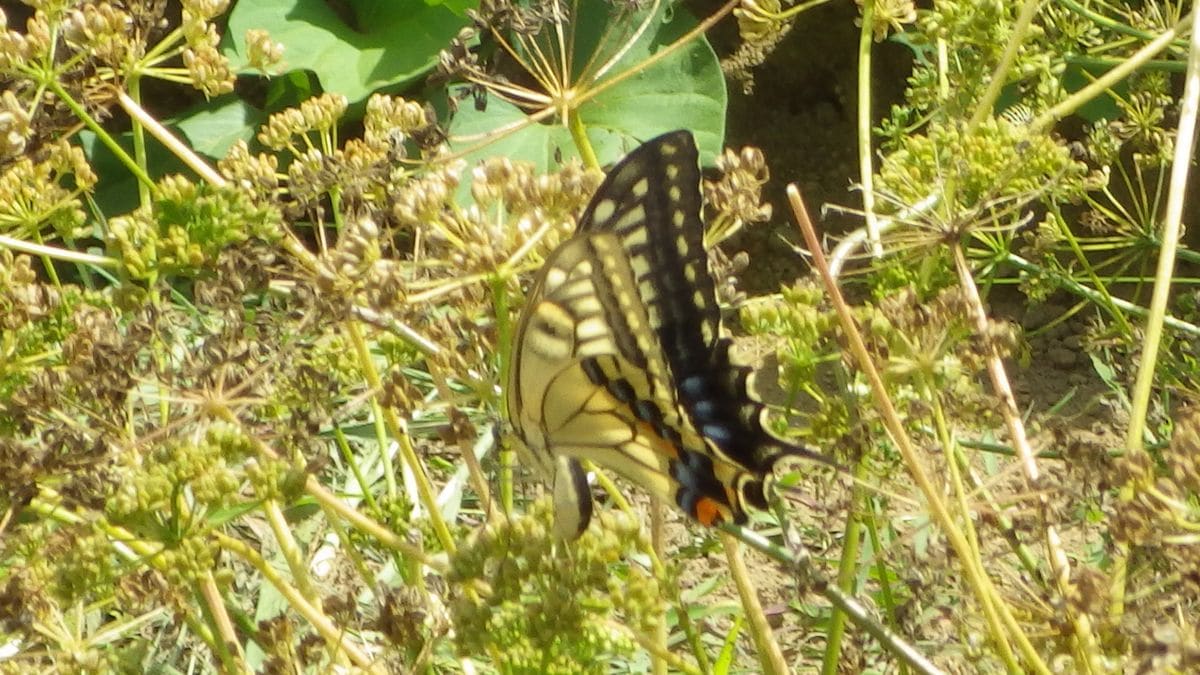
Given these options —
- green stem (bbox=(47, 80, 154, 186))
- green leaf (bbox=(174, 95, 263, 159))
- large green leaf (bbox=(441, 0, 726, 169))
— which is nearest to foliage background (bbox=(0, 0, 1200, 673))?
green stem (bbox=(47, 80, 154, 186))

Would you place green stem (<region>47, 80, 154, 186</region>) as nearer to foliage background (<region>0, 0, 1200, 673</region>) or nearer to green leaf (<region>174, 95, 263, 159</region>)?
foliage background (<region>0, 0, 1200, 673</region>)

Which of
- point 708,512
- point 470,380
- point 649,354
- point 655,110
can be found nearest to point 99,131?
point 470,380

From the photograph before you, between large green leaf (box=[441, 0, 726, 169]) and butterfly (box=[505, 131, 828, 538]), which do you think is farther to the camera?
large green leaf (box=[441, 0, 726, 169])

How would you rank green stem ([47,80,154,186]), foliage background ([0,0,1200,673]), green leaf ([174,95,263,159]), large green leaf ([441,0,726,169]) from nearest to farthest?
1. foliage background ([0,0,1200,673])
2. green stem ([47,80,154,186])
3. large green leaf ([441,0,726,169])
4. green leaf ([174,95,263,159])

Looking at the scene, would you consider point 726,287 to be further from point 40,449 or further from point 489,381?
point 40,449

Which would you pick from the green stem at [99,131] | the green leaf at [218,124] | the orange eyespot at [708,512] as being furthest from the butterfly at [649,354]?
the green leaf at [218,124]

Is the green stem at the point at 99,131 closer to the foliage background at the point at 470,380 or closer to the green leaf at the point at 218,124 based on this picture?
the foliage background at the point at 470,380
